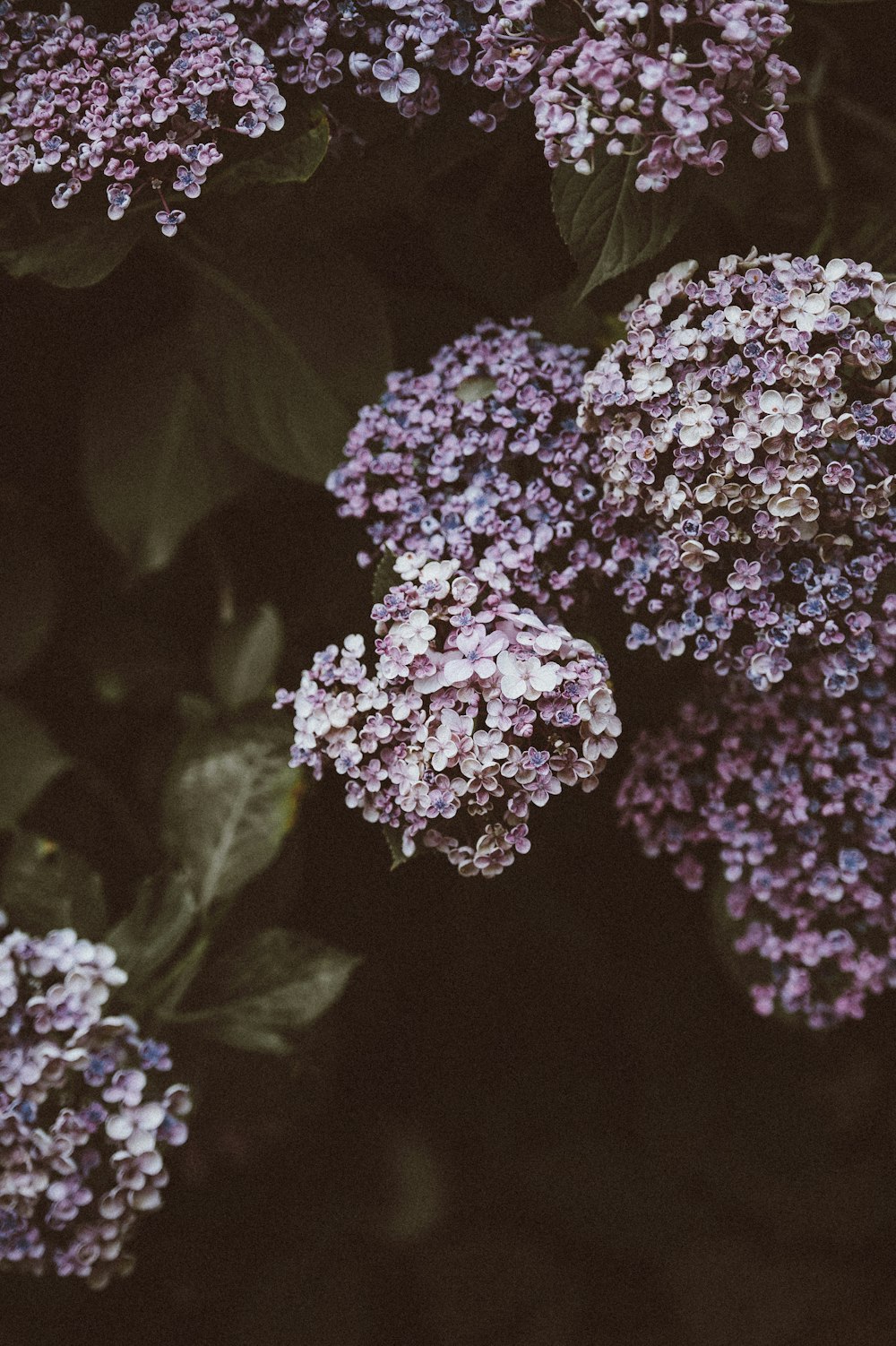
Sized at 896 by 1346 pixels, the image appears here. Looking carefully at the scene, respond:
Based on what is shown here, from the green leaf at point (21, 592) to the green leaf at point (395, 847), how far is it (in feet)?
1.76

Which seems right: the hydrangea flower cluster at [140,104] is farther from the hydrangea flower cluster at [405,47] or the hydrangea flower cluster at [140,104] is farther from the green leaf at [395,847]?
the green leaf at [395,847]

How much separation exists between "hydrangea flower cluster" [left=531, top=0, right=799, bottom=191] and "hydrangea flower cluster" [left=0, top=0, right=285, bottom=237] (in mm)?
175

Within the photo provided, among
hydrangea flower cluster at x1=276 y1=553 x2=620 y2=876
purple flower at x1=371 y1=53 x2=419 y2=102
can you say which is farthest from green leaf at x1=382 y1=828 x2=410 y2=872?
purple flower at x1=371 y1=53 x2=419 y2=102

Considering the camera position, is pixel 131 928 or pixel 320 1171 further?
pixel 320 1171

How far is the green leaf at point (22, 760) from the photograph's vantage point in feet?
3.21

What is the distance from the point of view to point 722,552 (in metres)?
0.65

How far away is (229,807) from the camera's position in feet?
3.09

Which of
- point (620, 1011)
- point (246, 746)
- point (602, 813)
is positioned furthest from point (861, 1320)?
point (246, 746)

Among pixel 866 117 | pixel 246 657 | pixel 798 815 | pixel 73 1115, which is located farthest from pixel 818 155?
pixel 73 1115

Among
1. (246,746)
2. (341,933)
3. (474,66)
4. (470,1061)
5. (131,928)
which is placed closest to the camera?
(474,66)

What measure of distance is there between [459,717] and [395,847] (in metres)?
0.10

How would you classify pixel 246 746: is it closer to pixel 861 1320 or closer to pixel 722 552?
pixel 722 552

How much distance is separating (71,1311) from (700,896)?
0.72 m

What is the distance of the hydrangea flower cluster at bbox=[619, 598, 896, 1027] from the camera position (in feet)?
2.41
